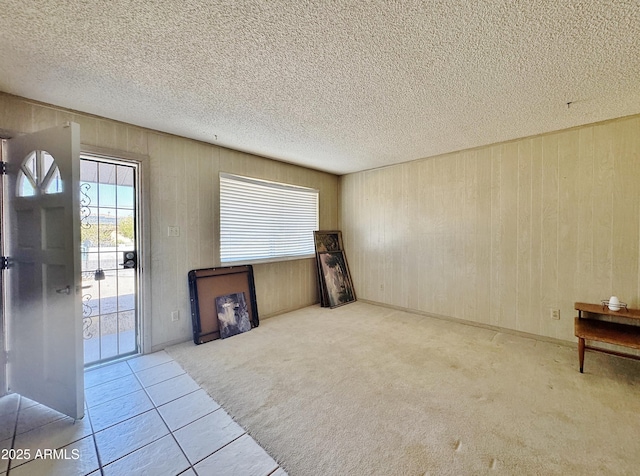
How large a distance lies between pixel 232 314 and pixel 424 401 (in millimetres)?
2397

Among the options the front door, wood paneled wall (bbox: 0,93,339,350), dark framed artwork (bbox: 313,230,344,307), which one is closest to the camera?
the front door

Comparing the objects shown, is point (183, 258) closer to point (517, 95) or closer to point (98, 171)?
point (98, 171)

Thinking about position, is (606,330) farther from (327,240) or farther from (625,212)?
(327,240)

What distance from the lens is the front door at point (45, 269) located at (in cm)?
185

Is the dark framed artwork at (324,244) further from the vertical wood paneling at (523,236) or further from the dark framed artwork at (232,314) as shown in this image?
the vertical wood paneling at (523,236)

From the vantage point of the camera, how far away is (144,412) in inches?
75.7

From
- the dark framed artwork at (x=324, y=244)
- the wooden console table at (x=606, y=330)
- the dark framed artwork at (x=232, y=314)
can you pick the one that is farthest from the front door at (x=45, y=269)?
the wooden console table at (x=606, y=330)

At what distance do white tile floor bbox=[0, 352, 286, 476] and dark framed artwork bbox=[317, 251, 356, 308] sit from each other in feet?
8.90

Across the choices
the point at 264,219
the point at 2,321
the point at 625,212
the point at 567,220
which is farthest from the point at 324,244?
the point at 2,321

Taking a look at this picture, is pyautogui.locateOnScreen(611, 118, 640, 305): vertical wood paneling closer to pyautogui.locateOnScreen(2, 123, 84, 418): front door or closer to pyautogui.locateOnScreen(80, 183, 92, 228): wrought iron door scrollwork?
pyautogui.locateOnScreen(2, 123, 84, 418): front door

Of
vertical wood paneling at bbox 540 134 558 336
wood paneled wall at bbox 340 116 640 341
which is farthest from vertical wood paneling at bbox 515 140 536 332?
vertical wood paneling at bbox 540 134 558 336

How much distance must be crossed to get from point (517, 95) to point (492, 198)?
5.12 ft

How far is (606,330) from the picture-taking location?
241cm

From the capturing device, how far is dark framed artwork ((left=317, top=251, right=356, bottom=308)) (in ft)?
15.3
